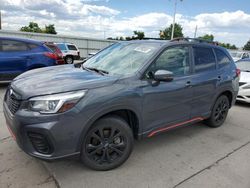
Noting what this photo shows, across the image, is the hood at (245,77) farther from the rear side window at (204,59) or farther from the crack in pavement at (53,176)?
the crack in pavement at (53,176)

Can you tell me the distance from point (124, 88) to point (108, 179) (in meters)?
1.12

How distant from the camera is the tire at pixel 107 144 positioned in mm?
2688

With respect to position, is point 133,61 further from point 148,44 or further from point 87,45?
point 87,45

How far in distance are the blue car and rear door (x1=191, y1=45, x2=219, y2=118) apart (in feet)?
17.1

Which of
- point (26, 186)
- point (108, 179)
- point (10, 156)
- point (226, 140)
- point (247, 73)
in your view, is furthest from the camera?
point (247, 73)

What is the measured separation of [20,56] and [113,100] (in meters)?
5.53

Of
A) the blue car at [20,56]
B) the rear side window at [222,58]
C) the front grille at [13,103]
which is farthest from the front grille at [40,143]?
the blue car at [20,56]

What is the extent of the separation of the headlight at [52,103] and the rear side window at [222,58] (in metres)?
3.14

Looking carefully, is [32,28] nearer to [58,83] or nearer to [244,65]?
[244,65]

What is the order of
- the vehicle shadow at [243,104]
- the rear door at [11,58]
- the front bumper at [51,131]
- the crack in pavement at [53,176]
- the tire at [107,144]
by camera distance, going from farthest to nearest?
the rear door at [11,58] < the vehicle shadow at [243,104] < the tire at [107,144] < the crack in pavement at [53,176] < the front bumper at [51,131]

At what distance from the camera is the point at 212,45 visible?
432cm

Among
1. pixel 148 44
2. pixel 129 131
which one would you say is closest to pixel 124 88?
pixel 129 131

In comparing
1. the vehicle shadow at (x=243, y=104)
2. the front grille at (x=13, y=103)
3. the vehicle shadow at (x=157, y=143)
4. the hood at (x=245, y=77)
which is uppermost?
the front grille at (x=13, y=103)

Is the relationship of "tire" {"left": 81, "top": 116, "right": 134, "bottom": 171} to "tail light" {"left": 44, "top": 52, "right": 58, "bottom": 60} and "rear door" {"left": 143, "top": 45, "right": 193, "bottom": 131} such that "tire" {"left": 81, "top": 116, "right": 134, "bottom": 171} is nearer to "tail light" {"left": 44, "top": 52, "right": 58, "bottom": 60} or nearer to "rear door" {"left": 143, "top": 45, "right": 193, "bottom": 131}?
"rear door" {"left": 143, "top": 45, "right": 193, "bottom": 131}
